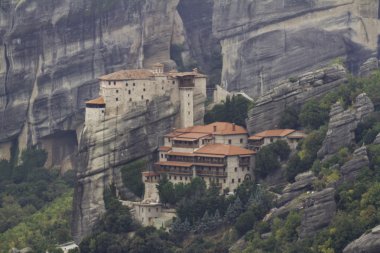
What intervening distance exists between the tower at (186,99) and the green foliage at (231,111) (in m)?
1.38

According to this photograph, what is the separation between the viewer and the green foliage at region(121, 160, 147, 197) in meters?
126

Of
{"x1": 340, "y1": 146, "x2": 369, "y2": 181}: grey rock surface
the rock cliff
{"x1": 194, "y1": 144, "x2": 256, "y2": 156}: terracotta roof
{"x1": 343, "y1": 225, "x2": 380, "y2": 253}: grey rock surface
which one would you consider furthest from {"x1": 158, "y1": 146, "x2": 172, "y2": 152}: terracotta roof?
{"x1": 343, "y1": 225, "x2": 380, "y2": 253}: grey rock surface

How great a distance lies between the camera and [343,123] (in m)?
121

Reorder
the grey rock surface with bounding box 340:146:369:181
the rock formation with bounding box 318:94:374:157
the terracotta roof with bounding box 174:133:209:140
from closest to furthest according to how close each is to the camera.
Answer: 1. the grey rock surface with bounding box 340:146:369:181
2. the rock formation with bounding box 318:94:374:157
3. the terracotta roof with bounding box 174:133:209:140

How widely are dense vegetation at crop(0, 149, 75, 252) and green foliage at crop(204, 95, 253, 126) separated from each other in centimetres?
1049

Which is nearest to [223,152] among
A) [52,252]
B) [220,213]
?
[220,213]

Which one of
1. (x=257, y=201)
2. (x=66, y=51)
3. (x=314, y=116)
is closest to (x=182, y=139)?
(x=257, y=201)

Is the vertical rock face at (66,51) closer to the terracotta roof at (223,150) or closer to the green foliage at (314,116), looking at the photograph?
the terracotta roof at (223,150)

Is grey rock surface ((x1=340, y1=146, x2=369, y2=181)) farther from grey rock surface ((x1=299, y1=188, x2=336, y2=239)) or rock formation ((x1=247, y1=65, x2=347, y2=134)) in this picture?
rock formation ((x1=247, y1=65, x2=347, y2=134))

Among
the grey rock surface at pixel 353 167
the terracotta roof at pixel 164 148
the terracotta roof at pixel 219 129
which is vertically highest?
the terracotta roof at pixel 219 129

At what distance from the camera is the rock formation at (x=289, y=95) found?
417 ft

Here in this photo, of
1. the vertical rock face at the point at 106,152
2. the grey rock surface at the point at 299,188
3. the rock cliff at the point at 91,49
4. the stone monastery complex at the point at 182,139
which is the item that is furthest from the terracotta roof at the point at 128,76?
the rock cliff at the point at 91,49

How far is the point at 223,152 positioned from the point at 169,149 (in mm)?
4109

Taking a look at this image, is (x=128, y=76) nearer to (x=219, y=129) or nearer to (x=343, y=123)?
(x=219, y=129)
